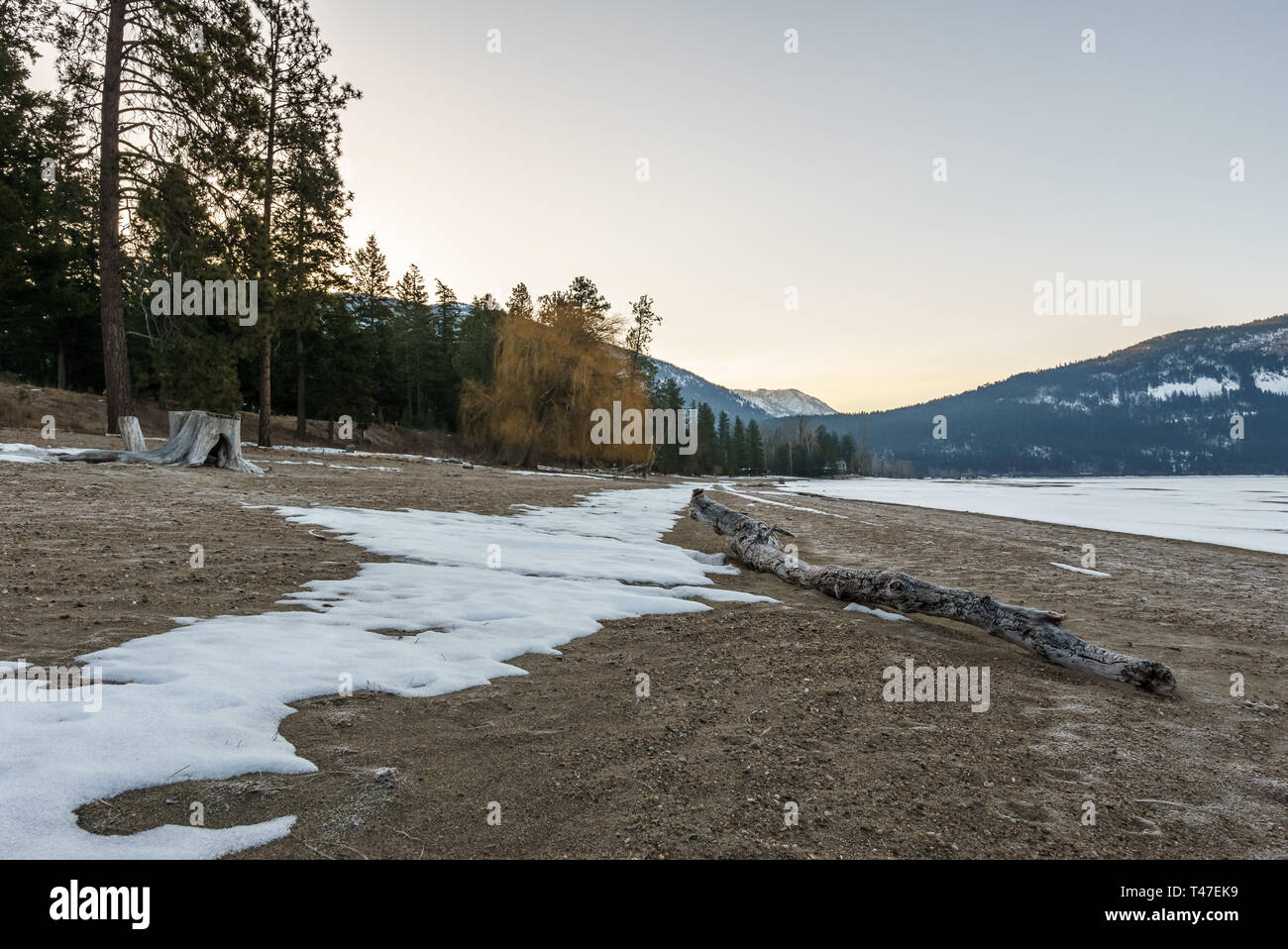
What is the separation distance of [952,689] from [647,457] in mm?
42343

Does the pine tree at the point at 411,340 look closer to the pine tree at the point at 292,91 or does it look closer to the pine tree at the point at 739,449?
the pine tree at the point at 292,91

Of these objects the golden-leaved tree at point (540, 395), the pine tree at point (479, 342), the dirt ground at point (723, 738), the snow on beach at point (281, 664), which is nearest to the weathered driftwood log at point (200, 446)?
the dirt ground at point (723, 738)

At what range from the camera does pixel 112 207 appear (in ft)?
47.8

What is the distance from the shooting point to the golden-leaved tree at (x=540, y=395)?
37.0 meters

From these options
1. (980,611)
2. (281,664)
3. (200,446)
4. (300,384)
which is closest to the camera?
(281,664)

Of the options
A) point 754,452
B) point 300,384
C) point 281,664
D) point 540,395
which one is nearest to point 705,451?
point 754,452

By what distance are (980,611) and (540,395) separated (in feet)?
111

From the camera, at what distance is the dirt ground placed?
2414 mm

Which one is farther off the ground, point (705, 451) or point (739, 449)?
point (739, 449)

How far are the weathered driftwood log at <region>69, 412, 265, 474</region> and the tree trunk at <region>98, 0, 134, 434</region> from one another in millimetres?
3298

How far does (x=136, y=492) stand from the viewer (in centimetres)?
939

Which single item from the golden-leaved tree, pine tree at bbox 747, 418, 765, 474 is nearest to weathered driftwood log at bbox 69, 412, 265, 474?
the golden-leaved tree

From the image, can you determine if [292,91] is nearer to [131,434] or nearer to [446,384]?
[131,434]

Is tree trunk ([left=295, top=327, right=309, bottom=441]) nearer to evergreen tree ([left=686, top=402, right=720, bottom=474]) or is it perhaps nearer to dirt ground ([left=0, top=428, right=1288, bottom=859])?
dirt ground ([left=0, top=428, right=1288, bottom=859])
